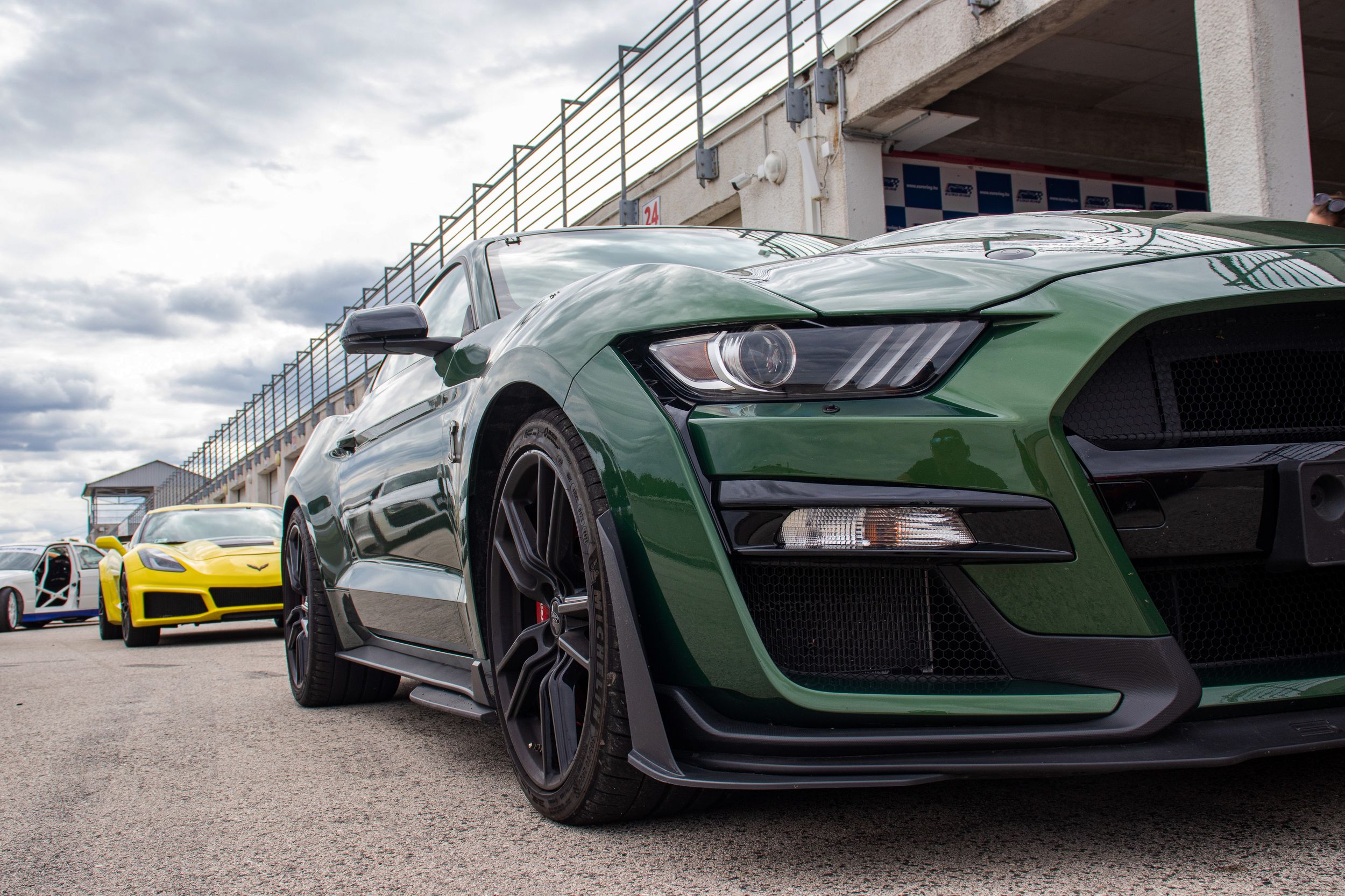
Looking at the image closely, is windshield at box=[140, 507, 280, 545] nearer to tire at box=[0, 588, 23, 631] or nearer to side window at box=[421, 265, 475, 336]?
tire at box=[0, 588, 23, 631]

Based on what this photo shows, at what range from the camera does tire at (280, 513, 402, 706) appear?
3908 mm

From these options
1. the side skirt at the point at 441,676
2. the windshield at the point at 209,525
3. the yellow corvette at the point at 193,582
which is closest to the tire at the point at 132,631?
the yellow corvette at the point at 193,582

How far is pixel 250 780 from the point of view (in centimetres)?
263

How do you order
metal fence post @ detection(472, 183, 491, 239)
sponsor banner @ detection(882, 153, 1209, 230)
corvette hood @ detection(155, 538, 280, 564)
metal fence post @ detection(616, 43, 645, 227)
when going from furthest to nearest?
metal fence post @ detection(472, 183, 491, 239)
metal fence post @ detection(616, 43, 645, 227)
sponsor banner @ detection(882, 153, 1209, 230)
corvette hood @ detection(155, 538, 280, 564)

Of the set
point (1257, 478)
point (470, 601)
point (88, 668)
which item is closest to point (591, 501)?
point (470, 601)

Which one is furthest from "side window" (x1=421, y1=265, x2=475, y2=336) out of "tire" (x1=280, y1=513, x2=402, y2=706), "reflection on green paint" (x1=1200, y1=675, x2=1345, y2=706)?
"reflection on green paint" (x1=1200, y1=675, x2=1345, y2=706)

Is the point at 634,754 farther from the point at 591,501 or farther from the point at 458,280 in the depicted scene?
the point at 458,280

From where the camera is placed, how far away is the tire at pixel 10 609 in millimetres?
13430

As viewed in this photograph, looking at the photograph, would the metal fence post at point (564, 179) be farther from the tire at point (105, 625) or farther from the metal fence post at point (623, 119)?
the tire at point (105, 625)

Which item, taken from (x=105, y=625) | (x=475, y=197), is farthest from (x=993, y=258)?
(x=475, y=197)

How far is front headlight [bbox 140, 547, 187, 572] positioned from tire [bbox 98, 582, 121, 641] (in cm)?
120

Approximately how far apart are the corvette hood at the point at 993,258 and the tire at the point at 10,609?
13904 millimetres

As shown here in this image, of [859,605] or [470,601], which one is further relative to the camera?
[470,601]

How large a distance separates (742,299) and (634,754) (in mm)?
724
